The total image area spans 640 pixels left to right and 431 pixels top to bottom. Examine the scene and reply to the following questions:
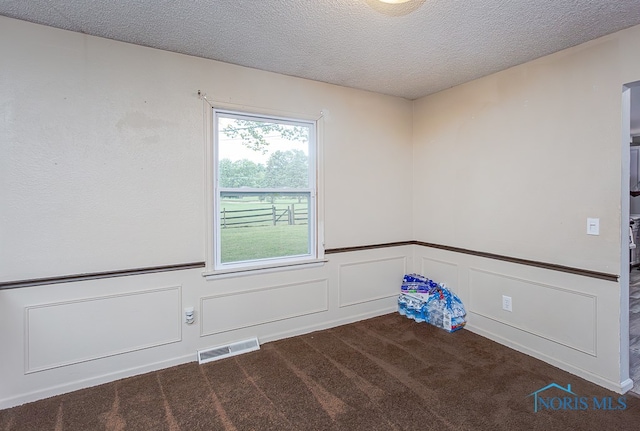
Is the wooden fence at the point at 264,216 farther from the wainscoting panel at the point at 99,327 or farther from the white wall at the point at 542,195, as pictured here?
the white wall at the point at 542,195

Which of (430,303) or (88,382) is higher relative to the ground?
(430,303)

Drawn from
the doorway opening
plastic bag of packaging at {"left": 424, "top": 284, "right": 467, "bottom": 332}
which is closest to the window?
plastic bag of packaging at {"left": 424, "top": 284, "right": 467, "bottom": 332}

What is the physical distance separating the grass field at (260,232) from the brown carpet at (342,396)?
2.79ft

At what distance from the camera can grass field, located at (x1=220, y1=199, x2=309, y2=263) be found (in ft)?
9.86

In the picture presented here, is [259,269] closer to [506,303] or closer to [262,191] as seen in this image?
[262,191]

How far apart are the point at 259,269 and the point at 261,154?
3.38 feet

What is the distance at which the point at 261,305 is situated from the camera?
10.2ft

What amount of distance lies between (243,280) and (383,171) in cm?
187

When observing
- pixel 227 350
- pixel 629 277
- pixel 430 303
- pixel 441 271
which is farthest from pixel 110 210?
pixel 629 277

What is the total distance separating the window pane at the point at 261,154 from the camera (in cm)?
296

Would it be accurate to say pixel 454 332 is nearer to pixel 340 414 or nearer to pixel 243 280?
pixel 340 414

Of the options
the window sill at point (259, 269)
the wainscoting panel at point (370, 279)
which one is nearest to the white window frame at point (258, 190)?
the window sill at point (259, 269)

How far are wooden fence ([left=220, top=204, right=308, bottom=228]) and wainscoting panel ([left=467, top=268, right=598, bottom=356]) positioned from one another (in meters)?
1.78

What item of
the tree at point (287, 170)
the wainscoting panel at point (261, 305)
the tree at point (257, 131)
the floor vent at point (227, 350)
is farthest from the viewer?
the tree at point (287, 170)
